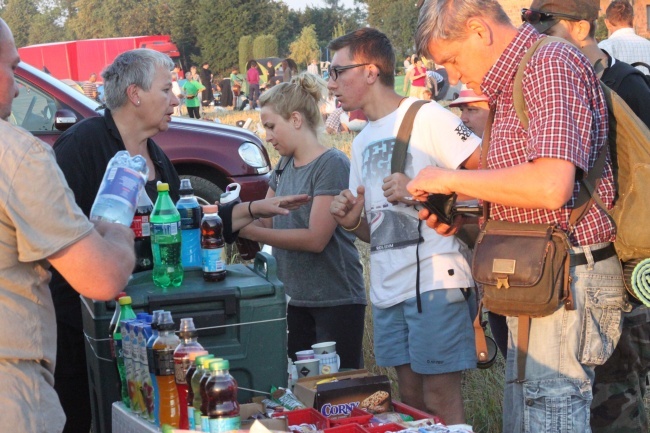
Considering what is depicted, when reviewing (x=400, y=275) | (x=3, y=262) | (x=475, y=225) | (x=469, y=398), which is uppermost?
(x=3, y=262)

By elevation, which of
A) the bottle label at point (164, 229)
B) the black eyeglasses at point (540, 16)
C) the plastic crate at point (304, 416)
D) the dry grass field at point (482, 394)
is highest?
the black eyeglasses at point (540, 16)

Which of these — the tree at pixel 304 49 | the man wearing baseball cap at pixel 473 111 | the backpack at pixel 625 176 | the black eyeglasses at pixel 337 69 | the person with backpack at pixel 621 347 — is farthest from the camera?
the tree at pixel 304 49

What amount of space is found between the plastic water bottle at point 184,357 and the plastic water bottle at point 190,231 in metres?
0.80

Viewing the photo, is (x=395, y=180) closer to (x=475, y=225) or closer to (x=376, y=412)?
(x=475, y=225)

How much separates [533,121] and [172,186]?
6.84ft

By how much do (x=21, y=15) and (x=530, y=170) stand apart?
5137 inches

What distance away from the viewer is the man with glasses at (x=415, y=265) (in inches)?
154

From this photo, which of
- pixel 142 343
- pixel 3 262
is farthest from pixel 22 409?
pixel 142 343

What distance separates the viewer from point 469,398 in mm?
5324

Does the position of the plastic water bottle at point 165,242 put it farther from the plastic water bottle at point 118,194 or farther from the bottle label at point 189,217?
the plastic water bottle at point 118,194

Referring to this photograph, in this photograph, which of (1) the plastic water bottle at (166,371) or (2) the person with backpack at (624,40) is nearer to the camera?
(1) the plastic water bottle at (166,371)

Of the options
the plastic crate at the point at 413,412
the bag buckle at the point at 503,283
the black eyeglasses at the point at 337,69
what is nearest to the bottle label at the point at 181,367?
the plastic crate at the point at 413,412

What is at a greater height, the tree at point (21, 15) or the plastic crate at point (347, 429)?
the tree at point (21, 15)

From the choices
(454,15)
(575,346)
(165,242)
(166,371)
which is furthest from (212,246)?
(575,346)
